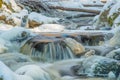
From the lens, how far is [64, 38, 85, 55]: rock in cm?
1062

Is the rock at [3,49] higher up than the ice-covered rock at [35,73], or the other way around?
the ice-covered rock at [35,73]

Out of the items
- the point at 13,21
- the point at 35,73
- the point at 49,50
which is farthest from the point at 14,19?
the point at 35,73

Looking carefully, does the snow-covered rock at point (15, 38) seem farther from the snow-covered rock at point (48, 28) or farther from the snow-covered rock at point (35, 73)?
the snow-covered rock at point (35, 73)

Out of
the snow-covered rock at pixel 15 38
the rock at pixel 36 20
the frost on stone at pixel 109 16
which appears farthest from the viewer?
the rock at pixel 36 20

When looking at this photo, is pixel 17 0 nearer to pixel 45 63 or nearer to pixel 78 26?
pixel 78 26

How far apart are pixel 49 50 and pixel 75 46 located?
75 cm

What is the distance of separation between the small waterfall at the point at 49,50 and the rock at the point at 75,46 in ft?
0.33

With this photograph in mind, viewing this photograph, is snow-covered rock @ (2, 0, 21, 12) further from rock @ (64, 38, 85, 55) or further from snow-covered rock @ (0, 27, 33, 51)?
rock @ (64, 38, 85, 55)

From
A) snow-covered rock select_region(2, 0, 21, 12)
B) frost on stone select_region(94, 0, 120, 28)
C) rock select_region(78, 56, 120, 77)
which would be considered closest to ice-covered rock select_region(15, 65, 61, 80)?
rock select_region(78, 56, 120, 77)

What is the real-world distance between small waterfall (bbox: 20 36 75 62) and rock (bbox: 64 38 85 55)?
10cm

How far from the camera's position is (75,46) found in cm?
1077

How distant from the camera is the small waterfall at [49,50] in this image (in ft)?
34.6

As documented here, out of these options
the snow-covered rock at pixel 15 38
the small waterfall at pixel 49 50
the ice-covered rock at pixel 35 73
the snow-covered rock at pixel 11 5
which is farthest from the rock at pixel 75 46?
the snow-covered rock at pixel 11 5

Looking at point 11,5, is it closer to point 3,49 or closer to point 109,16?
point 109,16
